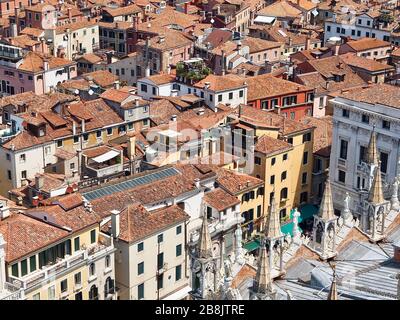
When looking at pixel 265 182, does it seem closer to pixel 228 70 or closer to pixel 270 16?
pixel 228 70

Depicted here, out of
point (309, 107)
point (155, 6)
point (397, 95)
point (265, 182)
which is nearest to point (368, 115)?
point (397, 95)

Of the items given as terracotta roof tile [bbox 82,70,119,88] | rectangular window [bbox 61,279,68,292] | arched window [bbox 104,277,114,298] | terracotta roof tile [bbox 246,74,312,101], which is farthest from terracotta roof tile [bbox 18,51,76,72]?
rectangular window [bbox 61,279,68,292]

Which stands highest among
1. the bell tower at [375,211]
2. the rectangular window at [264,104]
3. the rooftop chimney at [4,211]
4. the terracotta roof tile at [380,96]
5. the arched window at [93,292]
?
the bell tower at [375,211]

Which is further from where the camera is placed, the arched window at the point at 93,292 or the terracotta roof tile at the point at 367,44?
the terracotta roof tile at the point at 367,44

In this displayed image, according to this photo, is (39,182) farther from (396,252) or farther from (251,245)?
(396,252)

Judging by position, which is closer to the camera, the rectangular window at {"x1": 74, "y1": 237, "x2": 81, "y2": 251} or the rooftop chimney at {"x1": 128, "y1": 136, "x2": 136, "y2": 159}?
the rectangular window at {"x1": 74, "y1": 237, "x2": 81, "y2": 251}

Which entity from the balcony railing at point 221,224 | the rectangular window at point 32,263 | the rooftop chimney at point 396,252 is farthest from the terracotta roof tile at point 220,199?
the rooftop chimney at point 396,252

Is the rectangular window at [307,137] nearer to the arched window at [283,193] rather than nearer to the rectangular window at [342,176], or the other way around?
the rectangular window at [342,176]

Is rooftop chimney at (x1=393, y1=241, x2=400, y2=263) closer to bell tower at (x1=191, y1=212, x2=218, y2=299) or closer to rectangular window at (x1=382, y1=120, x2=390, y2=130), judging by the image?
bell tower at (x1=191, y1=212, x2=218, y2=299)
